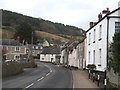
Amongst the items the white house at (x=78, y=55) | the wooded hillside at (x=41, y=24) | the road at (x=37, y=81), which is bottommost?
the road at (x=37, y=81)

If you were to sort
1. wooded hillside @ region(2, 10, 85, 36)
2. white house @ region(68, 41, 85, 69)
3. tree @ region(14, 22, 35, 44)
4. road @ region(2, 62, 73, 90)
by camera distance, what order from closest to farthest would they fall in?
road @ region(2, 62, 73, 90)
white house @ region(68, 41, 85, 69)
tree @ region(14, 22, 35, 44)
wooded hillside @ region(2, 10, 85, 36)

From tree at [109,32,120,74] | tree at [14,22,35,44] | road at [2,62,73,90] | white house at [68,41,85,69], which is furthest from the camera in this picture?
tree at [14,22,35,44]

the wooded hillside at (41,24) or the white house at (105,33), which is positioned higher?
the wooded hillside at (41,24)

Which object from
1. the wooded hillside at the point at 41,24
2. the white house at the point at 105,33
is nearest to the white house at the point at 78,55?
the white house at the point at 105,33

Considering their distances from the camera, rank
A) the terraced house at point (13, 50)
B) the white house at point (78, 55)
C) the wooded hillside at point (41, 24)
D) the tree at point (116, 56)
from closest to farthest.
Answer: the tree at point (116, 56), the white house at point (78, 55), the terraced house at point (13, 50), the wooded hillside at point (41, 24)

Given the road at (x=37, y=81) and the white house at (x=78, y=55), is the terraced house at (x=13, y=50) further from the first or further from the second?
the road at (x=37, y=81)

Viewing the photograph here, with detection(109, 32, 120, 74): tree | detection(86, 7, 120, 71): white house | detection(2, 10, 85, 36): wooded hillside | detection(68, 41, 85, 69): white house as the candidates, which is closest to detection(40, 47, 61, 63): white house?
detection(68, 41, 85, 69): white house

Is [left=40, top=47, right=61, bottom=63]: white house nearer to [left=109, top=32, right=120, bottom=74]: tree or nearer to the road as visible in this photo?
the road

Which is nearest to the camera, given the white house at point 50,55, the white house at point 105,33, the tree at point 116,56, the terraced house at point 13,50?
the tree at point 116,56

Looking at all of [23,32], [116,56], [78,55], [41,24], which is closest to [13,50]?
[78,55]

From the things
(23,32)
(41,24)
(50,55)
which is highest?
(41,24)

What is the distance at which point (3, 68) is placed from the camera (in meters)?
22.0

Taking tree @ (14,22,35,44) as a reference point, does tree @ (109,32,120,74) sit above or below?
below

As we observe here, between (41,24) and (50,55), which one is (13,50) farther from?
(41,24)
